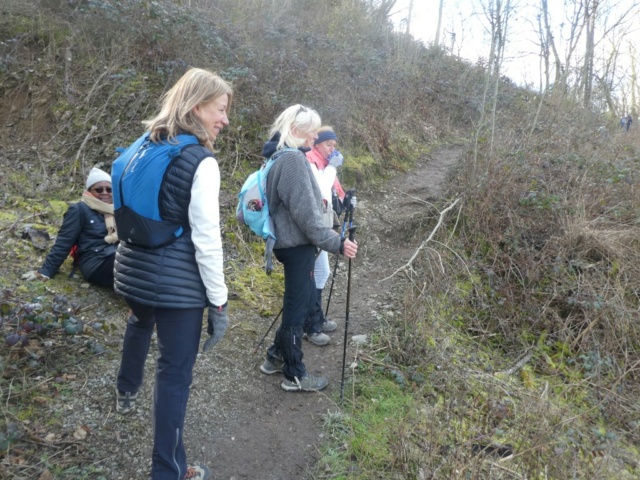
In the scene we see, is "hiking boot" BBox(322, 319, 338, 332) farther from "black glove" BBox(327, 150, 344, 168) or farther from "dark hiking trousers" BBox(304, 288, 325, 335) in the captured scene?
"black glove" BBox(327, 150, 344, 168)

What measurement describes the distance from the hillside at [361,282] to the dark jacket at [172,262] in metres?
1.18

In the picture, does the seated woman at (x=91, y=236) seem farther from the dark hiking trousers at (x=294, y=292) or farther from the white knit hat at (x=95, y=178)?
the dark hiking trousers at (x=294, y=292)

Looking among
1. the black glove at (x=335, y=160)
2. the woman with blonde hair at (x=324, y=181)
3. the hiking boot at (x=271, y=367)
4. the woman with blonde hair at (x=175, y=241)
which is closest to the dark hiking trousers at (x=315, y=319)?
the woman with blonde hair at (x=324, y=181)

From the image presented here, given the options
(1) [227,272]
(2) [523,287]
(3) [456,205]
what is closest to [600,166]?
(3) [456,205]

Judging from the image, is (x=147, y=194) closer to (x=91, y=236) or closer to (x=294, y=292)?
(x=294, y=292)

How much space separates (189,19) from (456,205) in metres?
5.98

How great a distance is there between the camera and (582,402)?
5.04 meters

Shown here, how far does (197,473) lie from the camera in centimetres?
279

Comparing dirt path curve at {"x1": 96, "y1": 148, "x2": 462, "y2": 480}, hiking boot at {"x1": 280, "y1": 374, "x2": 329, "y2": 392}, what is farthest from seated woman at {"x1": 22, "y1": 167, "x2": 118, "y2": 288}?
hiking boot at {"x1": 280, "y1": 374, "x2": 329, "y2": 392}

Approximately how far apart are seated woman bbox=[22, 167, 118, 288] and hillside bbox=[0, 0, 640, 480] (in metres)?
0.19

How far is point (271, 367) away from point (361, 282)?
273 centimetres

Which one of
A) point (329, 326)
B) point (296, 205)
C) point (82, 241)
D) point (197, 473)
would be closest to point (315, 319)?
point (329, 326)

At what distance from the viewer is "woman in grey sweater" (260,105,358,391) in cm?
324

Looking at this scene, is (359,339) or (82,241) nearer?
(82,241)
